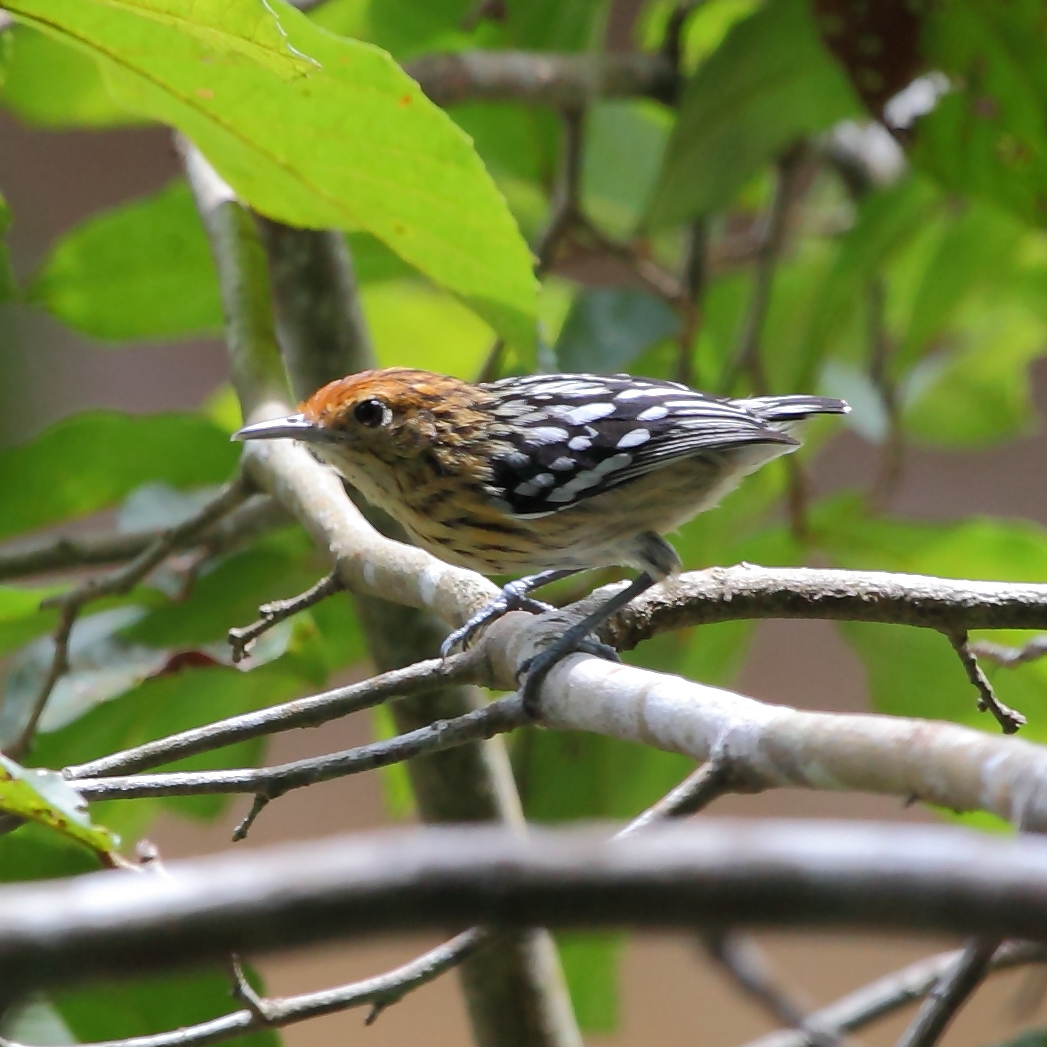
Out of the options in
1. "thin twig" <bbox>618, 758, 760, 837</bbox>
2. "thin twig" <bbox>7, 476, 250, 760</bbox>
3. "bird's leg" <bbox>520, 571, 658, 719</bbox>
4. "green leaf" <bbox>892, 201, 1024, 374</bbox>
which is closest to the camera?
"thin twig" <bbox>618, 758, 760, 837</bbox>

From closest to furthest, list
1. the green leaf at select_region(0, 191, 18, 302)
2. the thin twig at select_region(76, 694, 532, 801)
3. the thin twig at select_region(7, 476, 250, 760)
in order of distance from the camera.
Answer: the thin twig at select_region(76, 694, 532, 801)
the thin twig at select_region(7, 476, 250, 760)
the green leaf at select_region(0, 191, 18, 302)

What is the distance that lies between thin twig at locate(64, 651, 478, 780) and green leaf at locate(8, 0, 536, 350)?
68 centimetres

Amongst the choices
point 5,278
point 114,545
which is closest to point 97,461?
point 114,545

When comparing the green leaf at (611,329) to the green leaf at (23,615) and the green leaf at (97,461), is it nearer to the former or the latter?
the green leaf at (97,461)

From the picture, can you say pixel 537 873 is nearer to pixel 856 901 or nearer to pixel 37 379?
pixel 856 901

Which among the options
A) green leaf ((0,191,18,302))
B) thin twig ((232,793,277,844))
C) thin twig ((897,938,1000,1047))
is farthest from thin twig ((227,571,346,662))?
green leaf ((0,191,18,302))

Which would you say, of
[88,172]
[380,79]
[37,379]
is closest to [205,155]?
[380,79]

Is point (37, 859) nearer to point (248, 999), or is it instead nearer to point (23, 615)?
point (23, 615)

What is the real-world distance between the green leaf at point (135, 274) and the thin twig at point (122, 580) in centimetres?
59

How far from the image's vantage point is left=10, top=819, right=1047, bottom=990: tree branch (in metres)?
0.48

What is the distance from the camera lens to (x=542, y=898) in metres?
0.48

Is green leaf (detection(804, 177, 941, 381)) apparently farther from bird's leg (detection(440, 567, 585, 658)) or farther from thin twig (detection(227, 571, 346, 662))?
thin twig (detection(227, 571, 346, 662))

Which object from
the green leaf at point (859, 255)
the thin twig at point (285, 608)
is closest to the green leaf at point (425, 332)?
the green leaf at point (859, 255)

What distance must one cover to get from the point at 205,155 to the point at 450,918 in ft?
5.16
